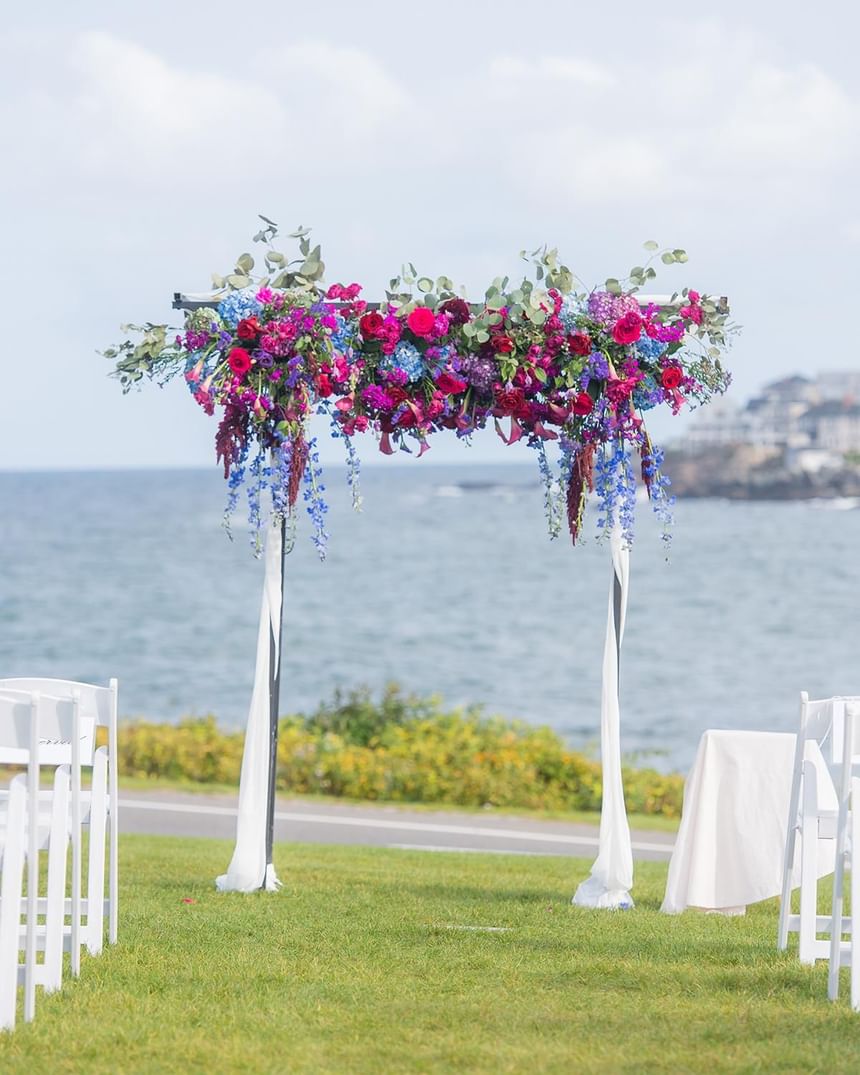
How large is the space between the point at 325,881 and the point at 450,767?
5.90 metres

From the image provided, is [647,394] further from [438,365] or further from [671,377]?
[438,365]

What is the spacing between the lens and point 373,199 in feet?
76.9

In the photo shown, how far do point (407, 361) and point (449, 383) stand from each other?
237mm

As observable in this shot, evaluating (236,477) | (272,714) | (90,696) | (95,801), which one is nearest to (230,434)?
(236,477)

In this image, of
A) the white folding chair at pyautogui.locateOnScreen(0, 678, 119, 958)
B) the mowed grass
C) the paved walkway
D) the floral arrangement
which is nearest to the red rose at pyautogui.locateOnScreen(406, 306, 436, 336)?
the floral arrangement

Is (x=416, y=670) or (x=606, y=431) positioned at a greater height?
(x=606, y=431)

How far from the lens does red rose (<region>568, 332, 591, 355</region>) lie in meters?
7.65

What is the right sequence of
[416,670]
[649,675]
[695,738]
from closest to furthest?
1. [695,738]
2. [649,675]
3. [416,670]

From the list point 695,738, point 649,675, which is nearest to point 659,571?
point 649,675

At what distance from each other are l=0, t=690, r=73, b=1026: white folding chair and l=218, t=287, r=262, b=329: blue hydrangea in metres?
2.90

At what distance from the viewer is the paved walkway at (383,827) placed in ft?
37.6

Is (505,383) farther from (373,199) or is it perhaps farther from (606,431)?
(373,199)

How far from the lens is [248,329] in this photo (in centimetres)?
763

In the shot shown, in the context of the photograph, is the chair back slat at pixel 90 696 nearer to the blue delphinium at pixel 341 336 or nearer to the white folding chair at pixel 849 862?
Result: the blue delphinium at pixel 341 336
